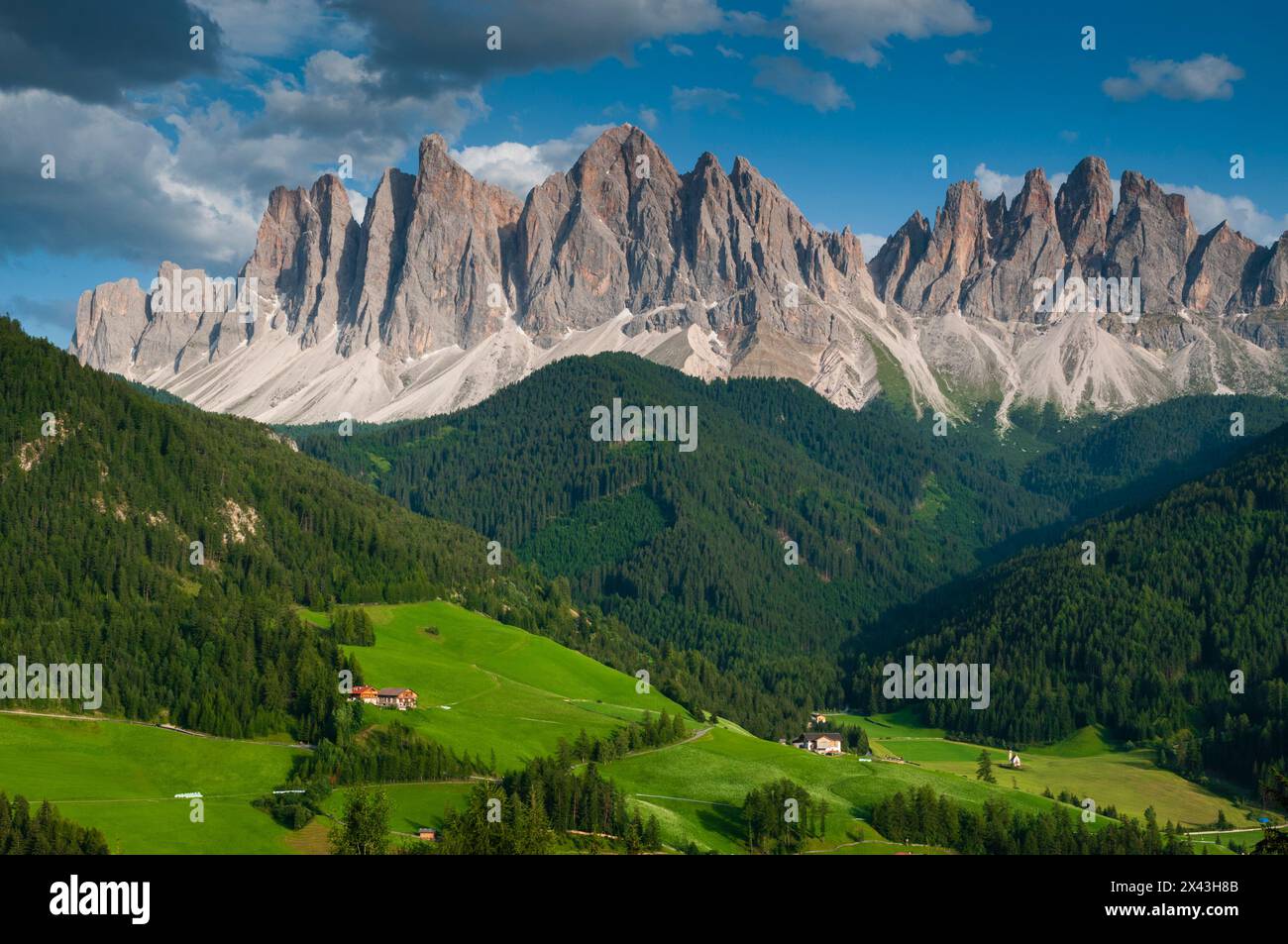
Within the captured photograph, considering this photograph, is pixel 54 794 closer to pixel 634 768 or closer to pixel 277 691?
pixel 277 691

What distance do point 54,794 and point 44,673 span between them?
3656 centimetres

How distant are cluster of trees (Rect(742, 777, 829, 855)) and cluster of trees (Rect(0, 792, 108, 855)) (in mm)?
60305

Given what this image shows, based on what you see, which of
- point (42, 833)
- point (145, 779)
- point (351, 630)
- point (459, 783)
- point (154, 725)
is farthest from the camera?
point (351, 630)

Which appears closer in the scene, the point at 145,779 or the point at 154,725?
the point at 145,779

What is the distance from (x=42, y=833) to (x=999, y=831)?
303 feet

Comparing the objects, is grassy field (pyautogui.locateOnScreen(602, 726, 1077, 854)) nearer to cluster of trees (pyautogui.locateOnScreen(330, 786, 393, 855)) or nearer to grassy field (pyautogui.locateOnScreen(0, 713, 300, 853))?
cluster of trees (pyautogui.locateOnScreen(330, 786, 393, 855))

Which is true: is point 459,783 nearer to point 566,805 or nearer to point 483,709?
point 566,805

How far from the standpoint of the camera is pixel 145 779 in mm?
137000

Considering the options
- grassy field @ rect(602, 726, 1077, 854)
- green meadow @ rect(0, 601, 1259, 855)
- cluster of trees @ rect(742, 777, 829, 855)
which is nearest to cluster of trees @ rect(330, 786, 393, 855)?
green meadow @ rect(0, 601, 1259, 855)

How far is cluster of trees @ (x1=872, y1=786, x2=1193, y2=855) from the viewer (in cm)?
14000

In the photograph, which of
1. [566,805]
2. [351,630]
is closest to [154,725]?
[351,630]

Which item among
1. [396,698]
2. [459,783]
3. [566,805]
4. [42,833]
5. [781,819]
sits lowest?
[781,819]
